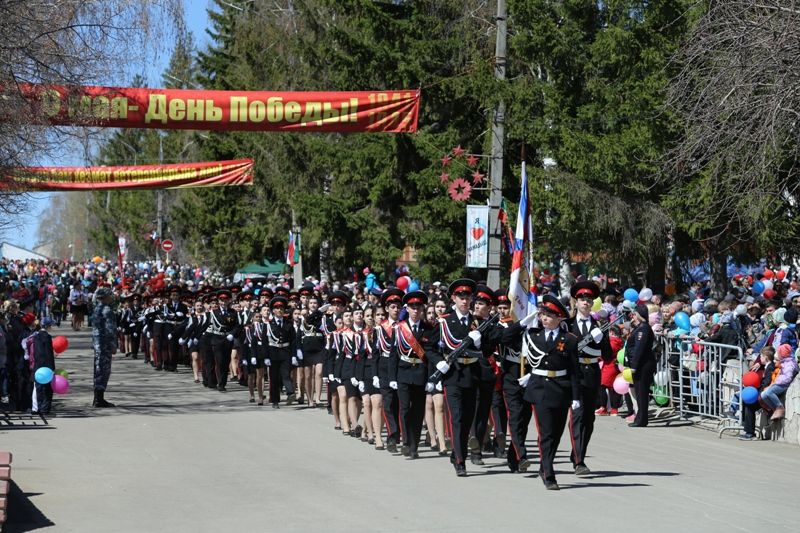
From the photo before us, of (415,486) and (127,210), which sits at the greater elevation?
(127,210)

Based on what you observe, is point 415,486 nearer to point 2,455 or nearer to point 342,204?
point 2,455

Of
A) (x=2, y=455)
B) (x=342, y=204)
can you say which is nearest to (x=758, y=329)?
(x=2, y=455)

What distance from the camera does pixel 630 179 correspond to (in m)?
26.3

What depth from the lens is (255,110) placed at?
21.1 meters

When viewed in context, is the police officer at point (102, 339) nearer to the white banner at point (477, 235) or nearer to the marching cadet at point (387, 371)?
the white banner at point (477, 235)

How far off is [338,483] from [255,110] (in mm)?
10379

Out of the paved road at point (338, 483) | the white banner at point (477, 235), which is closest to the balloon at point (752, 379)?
the paved road at point (338, 483)

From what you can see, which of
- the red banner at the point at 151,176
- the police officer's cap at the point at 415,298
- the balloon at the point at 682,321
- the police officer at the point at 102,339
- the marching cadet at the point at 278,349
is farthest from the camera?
the red banner at the point at 151,176

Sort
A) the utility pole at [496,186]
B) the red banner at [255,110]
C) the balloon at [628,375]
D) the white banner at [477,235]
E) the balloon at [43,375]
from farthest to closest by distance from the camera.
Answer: the white banner at [477,235] < the utility pole at [496,186] < the red banner at [255,110] < the balloon at [628,375] < the balloon at [43,375]

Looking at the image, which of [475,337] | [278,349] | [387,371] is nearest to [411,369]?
[387,371]

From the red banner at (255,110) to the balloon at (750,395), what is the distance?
8130mm

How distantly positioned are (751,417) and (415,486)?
19.7 feet

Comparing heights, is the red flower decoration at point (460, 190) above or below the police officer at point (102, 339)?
above

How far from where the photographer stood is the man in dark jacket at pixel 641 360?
17.6 m
